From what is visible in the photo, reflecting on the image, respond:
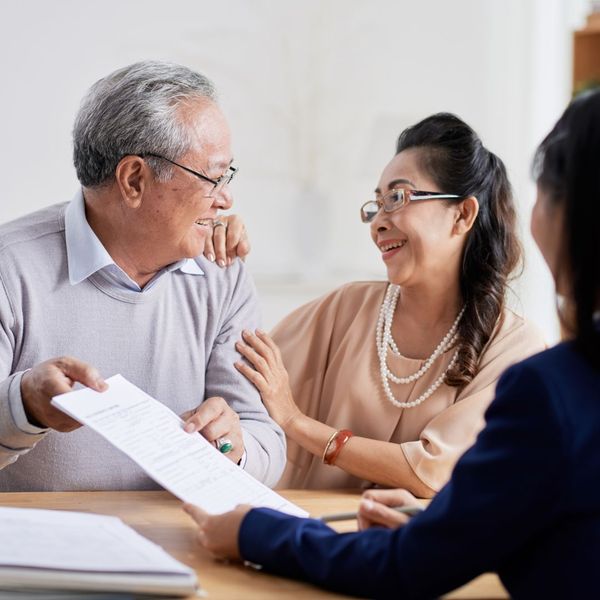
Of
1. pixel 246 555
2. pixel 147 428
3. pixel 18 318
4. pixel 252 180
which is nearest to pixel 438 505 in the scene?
pixel 246 555

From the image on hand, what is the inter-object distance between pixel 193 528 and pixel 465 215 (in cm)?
106

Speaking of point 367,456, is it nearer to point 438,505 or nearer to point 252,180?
point 438,505

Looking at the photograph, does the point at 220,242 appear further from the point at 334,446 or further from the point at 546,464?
the point at 546,464

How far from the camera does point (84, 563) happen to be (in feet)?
3.99

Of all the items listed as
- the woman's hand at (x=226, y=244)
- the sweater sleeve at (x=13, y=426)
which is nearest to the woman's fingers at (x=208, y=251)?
the woman's hand at (x=226, y=244)

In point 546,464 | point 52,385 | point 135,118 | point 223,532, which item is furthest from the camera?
point 135,118

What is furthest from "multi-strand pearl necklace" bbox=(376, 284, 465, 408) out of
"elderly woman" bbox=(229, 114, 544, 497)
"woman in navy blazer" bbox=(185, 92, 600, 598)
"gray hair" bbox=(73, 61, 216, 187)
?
"woman in navy blazer" bbox=(185, 92, 600, 598)

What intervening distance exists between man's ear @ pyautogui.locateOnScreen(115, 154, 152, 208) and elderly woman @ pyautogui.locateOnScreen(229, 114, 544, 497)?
40 cm

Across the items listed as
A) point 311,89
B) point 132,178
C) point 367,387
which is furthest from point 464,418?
point 311,89

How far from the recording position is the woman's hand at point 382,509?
1382mm

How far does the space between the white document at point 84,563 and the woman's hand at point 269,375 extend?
0.76m

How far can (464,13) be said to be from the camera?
3.93 metres

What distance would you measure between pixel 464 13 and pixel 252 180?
1118mm

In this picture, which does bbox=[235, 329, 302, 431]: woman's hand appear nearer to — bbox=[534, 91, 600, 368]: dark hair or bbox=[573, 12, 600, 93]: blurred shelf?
bbox=[534, 91, 600, 368]: dark hair
